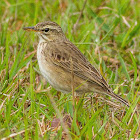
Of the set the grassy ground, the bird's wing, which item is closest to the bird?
the bird's wing

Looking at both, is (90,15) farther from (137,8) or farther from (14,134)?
(14,134)

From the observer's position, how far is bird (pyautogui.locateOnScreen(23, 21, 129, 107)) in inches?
240

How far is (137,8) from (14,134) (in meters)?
6.39

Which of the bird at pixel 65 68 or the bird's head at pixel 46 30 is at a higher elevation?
the bird's head at pixel 46 30

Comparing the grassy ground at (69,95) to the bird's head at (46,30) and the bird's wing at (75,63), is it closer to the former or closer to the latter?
the bird's wing at (75,63)

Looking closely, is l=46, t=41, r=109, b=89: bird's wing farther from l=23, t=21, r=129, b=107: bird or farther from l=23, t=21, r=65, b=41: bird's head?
l=23, t=21, r=65, b=41: bird's head

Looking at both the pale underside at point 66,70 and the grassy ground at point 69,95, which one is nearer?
the grassy ground at point 69,95

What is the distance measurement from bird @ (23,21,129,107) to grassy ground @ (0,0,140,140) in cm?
18

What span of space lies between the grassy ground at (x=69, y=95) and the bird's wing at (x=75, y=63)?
1.04 feet

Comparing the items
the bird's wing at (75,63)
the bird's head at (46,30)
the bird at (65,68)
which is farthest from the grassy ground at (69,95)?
the bird's head at (46,30)

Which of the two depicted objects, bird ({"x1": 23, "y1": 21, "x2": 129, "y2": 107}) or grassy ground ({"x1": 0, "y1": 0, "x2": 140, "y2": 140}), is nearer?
grassy ground ({"x1": 0, "y1": 0, "x2": 140, "y2": 140})

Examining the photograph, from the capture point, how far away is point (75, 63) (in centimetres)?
632

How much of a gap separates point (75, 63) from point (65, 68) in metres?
0.18

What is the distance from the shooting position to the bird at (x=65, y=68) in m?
6.10
